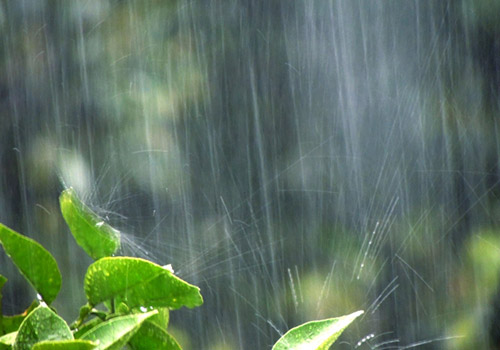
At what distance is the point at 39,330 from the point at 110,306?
7 centimetres

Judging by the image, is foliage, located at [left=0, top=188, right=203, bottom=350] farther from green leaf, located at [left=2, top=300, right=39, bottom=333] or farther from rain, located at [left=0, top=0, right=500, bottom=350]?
rain, located at [left=0, top=0, right=500, bottom=350]

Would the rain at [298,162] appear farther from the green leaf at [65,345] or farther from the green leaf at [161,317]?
the green leaf at [65,345]

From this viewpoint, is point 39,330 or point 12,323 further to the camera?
point 12,323

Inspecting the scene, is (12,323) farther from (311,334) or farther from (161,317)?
(311,334)

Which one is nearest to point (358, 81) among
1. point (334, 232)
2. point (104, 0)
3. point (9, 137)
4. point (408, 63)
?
point (408, 63)

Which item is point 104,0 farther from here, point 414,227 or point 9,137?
point 414,227

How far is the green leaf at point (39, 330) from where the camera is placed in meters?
0.29

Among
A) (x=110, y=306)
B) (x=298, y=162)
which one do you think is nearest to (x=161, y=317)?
(x=110, y=306)

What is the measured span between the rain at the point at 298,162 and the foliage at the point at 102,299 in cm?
39

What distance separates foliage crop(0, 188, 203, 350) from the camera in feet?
0.95

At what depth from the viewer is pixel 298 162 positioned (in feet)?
2.77

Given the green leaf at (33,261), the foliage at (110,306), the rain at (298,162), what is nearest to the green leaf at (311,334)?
the foliage at (110,306)

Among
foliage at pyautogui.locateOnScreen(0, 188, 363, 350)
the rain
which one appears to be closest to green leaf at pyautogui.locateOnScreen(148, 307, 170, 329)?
foliage at pyautogui.locateOnScreen(0, 188, 363, 350)

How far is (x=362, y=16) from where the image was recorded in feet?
2.76
